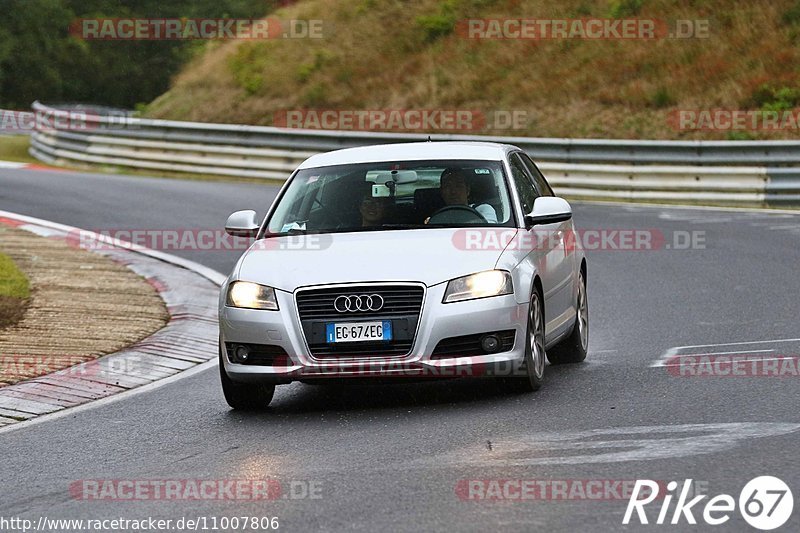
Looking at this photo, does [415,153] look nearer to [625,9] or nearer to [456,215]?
[456,215]

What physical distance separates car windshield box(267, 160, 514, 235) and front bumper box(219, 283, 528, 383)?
1.04 meters

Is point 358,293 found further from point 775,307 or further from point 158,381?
point 775,307

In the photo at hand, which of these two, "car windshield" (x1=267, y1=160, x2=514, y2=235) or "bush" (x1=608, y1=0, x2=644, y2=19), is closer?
"car windshield" (x1=267, y1=160, x2=514, y2=235)

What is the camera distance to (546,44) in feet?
117

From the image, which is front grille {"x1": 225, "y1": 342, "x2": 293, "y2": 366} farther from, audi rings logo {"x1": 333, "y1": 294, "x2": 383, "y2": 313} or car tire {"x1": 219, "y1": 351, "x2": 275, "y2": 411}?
audi rings logo {"x1": 333, "y1": 294, "x2": 383, "y2": 313}

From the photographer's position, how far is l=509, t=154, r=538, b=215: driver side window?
33.1 feet

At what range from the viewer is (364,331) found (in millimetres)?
8656

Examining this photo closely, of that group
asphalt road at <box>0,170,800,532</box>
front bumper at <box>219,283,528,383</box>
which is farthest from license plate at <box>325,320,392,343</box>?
asphalt road at <box>0,170,800,532</box>

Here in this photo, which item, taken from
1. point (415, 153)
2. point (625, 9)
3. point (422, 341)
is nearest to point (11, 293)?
point (415, 153)

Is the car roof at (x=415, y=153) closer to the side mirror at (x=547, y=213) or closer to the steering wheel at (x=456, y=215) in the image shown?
the steering wheel at (x=456, y=215)

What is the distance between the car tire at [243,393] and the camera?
9172 mm

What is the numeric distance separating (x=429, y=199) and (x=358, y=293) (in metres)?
1.42

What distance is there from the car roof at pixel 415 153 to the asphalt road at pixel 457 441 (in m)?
1.58

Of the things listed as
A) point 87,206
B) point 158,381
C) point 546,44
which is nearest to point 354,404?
point 158,381
